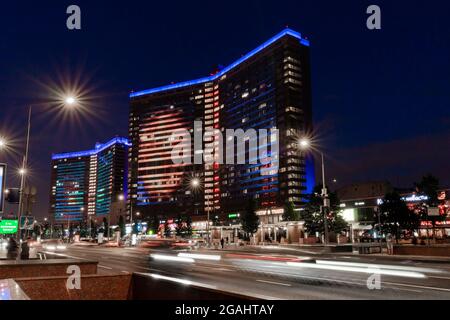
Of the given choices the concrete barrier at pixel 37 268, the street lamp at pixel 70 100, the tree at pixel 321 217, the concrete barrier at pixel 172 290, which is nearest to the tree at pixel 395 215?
the tree at pixel 321 217

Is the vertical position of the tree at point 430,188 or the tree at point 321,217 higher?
the tree at point 430,188

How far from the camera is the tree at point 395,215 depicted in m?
57.4

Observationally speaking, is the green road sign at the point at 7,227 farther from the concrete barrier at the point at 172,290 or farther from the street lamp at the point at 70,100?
the concrete barrier at the point at 172,290

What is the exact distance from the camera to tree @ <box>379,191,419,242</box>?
57.4 meters

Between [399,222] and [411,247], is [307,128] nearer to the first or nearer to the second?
[399,222]

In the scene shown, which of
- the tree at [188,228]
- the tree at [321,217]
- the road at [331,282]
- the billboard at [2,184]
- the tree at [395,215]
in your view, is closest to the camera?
the billboard at [2,184]

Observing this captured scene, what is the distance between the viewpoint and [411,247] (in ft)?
110

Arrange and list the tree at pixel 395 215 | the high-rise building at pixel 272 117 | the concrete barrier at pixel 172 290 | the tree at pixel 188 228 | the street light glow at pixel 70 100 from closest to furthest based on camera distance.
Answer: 1. the concrete barrier at pixel 172 290
2. the street light glow at pixel 70 100
3. the tree at pixel 395 215
4. the tree at pixel 188 228
5. the high-rise building at pixel 272 117

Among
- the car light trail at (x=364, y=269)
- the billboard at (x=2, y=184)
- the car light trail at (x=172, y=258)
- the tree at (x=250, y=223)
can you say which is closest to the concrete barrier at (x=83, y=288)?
the billboard at (x=2, y=184)

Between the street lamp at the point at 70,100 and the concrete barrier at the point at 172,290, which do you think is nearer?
the concrete barrier at the point at 172,290


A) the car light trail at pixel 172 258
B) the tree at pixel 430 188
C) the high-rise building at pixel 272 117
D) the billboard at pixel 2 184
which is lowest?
the car light trail at pixel 172 258
